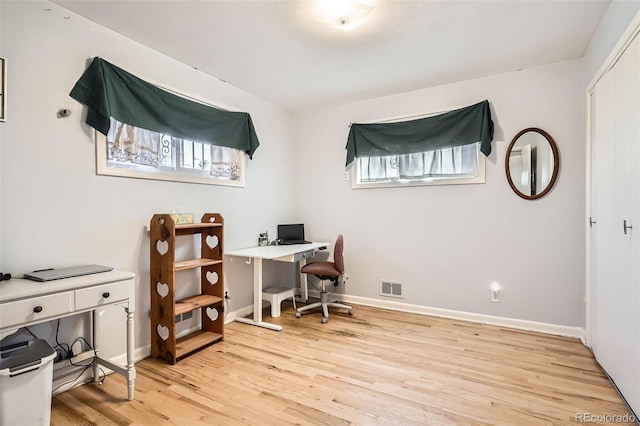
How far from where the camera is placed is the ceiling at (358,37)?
7.00 ft

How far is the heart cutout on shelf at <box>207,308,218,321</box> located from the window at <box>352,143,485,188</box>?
2183mm

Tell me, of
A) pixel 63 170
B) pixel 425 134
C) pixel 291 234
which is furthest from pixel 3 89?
pixel 425 134

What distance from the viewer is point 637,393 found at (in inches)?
67.9

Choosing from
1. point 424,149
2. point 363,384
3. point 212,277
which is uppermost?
point 424,149

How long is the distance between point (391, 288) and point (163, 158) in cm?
281

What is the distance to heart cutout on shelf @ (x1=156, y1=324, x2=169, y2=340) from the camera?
250 centimetres

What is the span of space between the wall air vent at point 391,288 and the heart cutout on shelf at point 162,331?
7.78 feet

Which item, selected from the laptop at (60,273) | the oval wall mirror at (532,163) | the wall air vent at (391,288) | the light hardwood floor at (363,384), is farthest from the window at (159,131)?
the oval wall mirror at (532,163)

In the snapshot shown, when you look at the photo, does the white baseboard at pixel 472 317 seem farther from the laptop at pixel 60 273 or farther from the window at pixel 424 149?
the laptop at pixel 60 273

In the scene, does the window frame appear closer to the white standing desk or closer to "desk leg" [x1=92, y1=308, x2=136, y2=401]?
the white standing desk

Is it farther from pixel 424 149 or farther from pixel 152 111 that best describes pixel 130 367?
pixel 424 149

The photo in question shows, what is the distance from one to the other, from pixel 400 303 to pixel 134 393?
8.92 feet

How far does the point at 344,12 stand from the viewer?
6.98 feet

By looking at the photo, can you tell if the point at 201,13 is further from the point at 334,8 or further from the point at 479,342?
the point at 479,342
